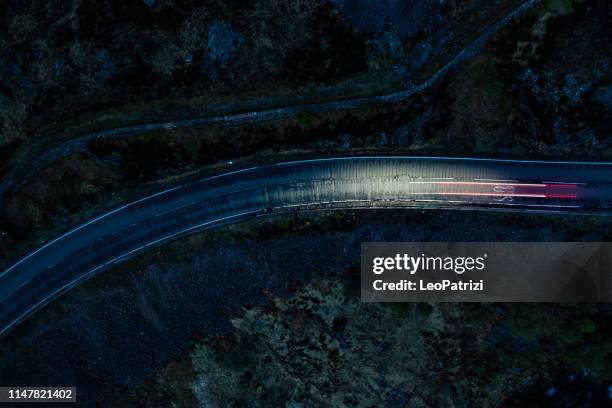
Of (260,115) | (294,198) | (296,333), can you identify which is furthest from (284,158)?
(296,333)

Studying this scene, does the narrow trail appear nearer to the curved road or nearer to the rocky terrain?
the curved road

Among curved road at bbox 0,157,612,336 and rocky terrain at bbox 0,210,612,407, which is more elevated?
curved road at bbox 0,157,612,336

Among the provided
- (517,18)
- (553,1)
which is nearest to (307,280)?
(517,18)

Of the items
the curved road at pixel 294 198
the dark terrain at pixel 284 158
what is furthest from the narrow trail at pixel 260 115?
the curved road at pixel 294 198

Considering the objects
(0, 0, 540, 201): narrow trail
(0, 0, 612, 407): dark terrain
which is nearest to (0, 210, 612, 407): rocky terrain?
(0, 0, 612, 407): dark terrain

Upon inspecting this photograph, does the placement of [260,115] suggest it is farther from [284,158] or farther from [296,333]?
[296,333]

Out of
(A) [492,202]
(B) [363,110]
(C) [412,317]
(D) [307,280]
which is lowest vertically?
(C) [412,317]

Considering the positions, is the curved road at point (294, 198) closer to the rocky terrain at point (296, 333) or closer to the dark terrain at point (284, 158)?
the dark terrain at point (284, 158)

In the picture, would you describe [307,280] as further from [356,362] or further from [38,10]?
[38,10]
